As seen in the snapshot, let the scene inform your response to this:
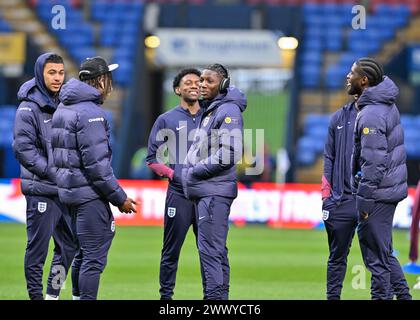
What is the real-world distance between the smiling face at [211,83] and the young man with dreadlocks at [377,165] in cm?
129

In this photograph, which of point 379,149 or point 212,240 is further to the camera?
point 212,240

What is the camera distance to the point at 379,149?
30.5 ft

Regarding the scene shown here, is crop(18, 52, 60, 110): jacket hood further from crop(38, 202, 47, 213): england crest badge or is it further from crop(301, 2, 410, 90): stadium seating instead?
crop(301, 2, 410, 90): stadium seating

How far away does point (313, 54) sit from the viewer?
2966 centimetres

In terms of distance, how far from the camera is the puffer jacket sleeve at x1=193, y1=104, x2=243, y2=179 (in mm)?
9695

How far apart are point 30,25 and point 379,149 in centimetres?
2210

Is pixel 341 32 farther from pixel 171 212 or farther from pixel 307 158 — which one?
pixel 171 212

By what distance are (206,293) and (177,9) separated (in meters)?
19.6

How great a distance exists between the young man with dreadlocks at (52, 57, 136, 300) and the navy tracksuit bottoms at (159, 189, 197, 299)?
1711 mm

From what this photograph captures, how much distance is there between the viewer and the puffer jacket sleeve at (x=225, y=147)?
31.8 ft

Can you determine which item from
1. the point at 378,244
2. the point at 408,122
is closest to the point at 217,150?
the point at 378,244

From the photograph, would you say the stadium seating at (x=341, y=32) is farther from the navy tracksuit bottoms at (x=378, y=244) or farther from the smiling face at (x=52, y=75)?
the navy tracksuit bottoms at (x=378, y=244)

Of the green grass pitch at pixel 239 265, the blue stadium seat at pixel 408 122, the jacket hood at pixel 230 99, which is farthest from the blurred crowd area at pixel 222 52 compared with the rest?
the jacket hood at pixel 230 99
